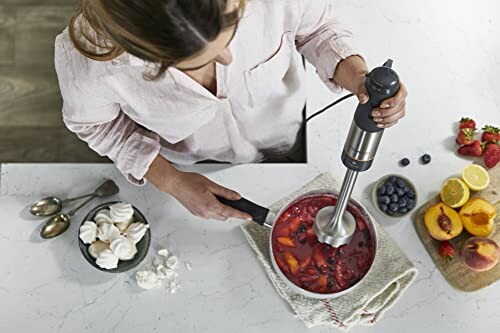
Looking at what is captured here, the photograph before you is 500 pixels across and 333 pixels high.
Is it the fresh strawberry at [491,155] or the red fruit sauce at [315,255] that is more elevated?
the fresh strawberry at [491,155]

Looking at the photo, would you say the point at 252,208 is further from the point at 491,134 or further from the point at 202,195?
the point at 491,134

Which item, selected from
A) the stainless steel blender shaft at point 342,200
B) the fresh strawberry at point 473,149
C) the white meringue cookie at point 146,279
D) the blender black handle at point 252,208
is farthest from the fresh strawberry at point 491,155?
the white meringue cookie at point 146,279

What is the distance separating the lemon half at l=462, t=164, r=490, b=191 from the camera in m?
1.21

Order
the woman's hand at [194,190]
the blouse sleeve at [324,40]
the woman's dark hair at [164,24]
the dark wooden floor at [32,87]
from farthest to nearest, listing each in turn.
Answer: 1. the dark wooden floor at [32,87]
2. the woman's hand at [194,190]
3. the blouse sleeve at [324,40]
4. the woman's dark hair at [164,24]

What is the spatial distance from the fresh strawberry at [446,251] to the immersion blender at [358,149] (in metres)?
0.21

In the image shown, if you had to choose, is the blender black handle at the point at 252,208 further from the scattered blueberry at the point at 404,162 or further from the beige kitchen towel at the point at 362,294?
the scattered blueberry at the point at 404,162

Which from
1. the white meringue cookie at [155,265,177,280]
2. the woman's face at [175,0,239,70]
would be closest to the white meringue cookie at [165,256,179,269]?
the white meringue cookie at [155,265,177,280]

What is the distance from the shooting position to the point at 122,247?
1130 millimetres

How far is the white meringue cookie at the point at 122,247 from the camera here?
1126mm

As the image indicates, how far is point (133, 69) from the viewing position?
35.4 inches

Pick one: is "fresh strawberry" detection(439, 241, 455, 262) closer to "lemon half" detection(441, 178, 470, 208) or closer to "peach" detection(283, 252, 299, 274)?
"lemon half" detection(441, 178, 470, 208)

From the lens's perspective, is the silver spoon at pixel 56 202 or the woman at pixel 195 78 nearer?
the woman at pixel 195 78

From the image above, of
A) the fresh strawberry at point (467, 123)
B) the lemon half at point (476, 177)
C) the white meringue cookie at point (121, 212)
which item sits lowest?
the white meringue cookie at point (121, 212)

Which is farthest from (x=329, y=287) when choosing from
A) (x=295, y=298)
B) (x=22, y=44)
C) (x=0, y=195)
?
(x=22, y=44)
